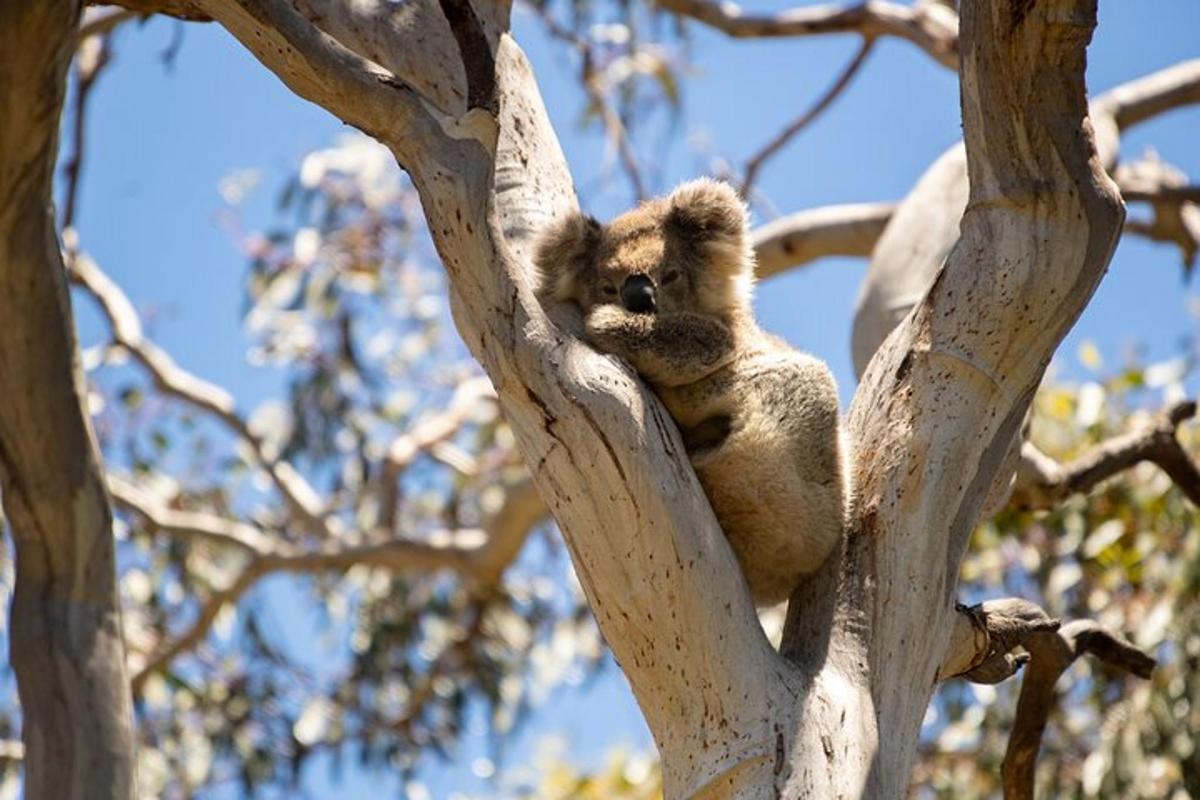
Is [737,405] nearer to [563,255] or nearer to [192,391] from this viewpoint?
[563,255]

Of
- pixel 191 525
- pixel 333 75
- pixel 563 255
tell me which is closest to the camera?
pixel 333 75

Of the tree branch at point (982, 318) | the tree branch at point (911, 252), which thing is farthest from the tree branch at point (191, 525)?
the tree branch at point (982, 318)

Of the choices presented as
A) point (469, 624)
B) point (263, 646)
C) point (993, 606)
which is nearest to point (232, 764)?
point (263, 646)

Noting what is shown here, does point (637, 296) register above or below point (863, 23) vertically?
below

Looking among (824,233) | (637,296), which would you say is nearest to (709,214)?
(637,296)

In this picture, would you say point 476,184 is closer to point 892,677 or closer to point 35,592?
point 892,677

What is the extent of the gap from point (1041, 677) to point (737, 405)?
0.88 m

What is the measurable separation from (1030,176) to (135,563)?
618 cm

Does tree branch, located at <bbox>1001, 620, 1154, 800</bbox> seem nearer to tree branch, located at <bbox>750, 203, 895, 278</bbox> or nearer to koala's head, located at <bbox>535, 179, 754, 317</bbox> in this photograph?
koala's head, located at <bbox>535, 179, 754, 317</bbox>

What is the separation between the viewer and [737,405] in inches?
103

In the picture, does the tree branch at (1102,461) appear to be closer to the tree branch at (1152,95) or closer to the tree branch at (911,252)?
the tree branch at (911,252)

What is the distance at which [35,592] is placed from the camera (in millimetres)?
3316

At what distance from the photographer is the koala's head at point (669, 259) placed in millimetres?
2865

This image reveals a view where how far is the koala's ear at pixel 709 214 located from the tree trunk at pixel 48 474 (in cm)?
126
